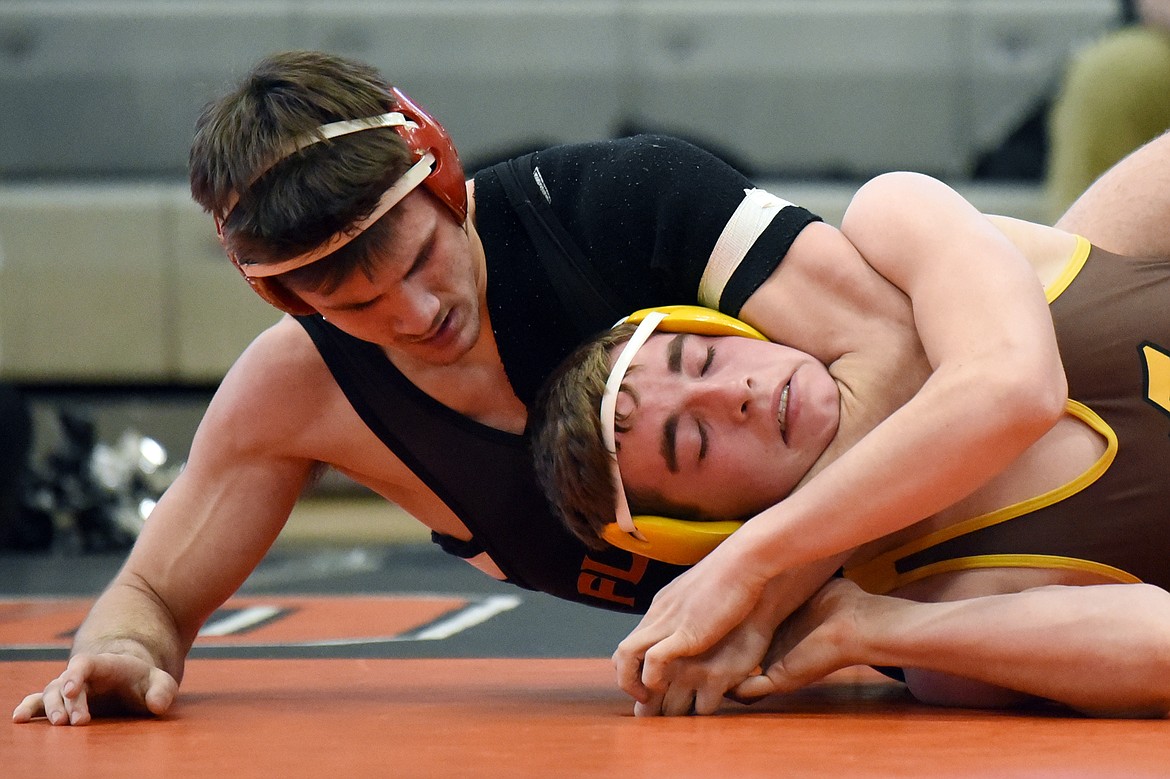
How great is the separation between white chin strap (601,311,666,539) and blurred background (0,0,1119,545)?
4.91 m

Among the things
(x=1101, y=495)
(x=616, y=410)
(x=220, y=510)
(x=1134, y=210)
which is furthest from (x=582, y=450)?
(x=1134, y=210)

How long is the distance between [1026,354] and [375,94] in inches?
35.6

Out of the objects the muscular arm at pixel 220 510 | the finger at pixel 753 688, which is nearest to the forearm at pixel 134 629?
the muscular arm at pixel 220 510

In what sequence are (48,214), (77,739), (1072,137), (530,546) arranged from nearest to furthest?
1. (77,739)
2. (530,546)
3. (1072,137)
4. (48,214)

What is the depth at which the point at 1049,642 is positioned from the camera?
6.05 feet

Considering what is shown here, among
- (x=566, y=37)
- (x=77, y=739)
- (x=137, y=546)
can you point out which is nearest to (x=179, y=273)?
(x=566, y=37)

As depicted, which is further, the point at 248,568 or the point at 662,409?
the point at 248,568

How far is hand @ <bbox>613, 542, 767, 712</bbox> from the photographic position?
6.13ft

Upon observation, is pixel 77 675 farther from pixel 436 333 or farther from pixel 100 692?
pixel 436 333

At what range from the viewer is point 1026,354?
72.1 inches

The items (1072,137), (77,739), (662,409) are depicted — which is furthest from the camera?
(1072,137)

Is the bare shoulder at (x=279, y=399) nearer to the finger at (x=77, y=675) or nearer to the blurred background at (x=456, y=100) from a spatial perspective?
the finger at (x=77, y=675)

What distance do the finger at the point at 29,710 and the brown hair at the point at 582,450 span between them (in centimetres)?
73

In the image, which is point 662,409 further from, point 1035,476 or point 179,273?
point 179,273
